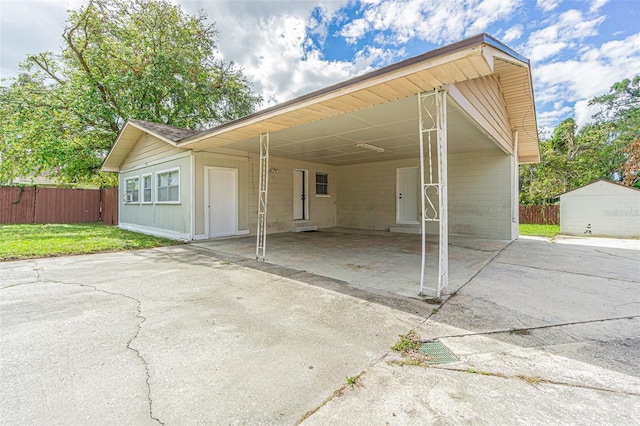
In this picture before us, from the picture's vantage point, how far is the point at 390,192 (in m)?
10.3

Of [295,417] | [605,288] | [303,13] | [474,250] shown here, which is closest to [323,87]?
[295,417]

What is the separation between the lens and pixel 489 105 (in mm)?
5746

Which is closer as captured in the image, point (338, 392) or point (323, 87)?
point (338, 392)

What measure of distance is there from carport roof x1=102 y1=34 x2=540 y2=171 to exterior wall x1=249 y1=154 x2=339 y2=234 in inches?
86.1

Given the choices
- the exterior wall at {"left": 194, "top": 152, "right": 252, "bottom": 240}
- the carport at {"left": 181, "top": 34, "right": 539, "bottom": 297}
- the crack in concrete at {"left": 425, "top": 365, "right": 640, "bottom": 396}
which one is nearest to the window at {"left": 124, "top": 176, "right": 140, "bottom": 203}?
the exterior wall at {"left": 194, "top": 152, "right": 252, "bottom": 240}

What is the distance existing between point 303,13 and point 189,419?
1147 centimetres

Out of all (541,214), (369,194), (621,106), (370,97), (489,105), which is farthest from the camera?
(621,106)

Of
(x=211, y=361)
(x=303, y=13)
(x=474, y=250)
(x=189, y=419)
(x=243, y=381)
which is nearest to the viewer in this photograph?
(x=189, y=419)

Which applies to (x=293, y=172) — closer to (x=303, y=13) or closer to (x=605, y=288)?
(x=303, y=13)

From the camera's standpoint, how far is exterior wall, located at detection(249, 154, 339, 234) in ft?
29.6

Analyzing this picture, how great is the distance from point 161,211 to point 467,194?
9.71m

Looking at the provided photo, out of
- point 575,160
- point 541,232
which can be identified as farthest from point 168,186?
point 575,160

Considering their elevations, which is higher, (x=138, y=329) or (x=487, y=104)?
(x=487, y=104)

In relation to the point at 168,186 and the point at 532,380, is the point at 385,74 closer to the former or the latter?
the point at 532,380
